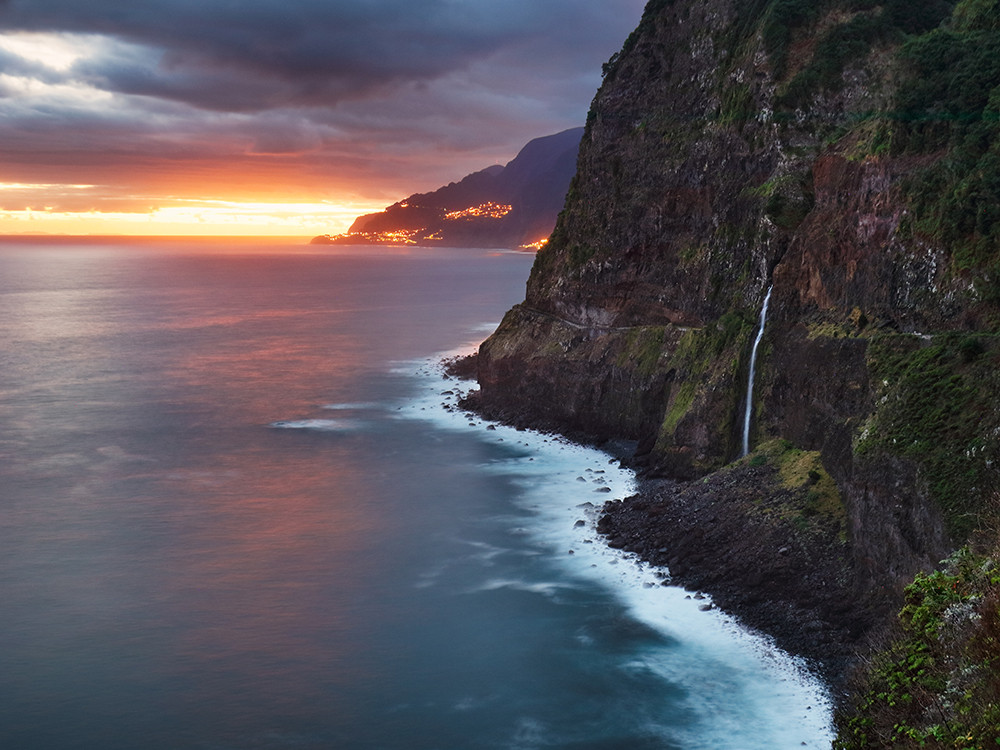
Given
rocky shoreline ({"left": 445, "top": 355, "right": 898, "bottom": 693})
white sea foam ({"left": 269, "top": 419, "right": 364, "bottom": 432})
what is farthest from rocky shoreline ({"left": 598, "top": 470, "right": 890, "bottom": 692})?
white sea foam ({"left": 269, "top": 419, "right": 364, "bottom": 432})

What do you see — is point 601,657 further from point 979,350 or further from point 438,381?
point 438,381

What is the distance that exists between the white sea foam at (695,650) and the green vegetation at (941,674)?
6.77 m

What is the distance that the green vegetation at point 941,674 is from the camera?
16.8 m

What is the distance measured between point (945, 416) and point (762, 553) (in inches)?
357

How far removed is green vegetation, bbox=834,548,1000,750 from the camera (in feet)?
55.2

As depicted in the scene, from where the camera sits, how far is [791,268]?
48.5 m

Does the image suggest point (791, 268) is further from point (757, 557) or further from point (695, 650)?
point (695, 650)

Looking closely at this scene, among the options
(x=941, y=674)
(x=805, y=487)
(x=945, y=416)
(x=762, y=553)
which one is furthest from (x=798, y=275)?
(x=941, y=674)

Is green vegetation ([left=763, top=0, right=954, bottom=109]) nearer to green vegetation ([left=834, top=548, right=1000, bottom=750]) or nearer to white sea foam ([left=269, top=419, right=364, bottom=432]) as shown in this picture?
green vegetation ([left=834, top=548, right=1000, bottom=750])

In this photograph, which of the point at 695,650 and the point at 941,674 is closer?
the point at 941,674

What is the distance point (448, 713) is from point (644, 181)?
1718 inches

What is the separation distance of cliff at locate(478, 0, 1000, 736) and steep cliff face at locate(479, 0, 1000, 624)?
122 mm


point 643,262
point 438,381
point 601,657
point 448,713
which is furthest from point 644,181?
point 448,713

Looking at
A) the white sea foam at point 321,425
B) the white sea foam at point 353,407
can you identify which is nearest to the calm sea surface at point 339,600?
the white sea foam at point 321,425
